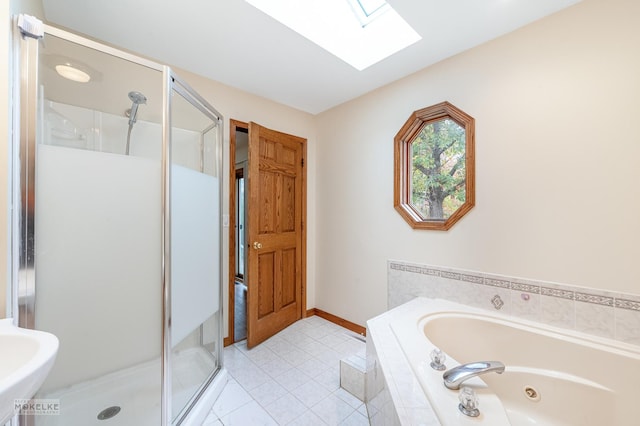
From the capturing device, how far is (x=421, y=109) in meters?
1.98

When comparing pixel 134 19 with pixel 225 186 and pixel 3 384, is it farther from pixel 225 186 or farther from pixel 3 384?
pixel 3 384

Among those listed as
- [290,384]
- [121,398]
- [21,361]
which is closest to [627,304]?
[290,384]

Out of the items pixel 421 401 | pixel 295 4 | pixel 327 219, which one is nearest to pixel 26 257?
pixel 421 401

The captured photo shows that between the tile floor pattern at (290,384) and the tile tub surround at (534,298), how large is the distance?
0.74 meters

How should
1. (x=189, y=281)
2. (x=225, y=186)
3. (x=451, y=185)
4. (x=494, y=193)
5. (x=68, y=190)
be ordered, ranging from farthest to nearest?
(x=225, y=186) < (x=451, y=185) < (x=494, y=193) < (x=189, y=281) < (x=68, y=190)

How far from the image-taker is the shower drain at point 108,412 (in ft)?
4.15

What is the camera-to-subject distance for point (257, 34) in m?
1.61

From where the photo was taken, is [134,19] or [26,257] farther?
[134,19]

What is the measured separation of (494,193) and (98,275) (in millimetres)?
2298

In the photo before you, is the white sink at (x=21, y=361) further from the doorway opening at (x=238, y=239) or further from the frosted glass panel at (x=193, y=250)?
the doorway opening at (x=238, y=239)

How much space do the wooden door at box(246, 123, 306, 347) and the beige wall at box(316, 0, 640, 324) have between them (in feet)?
3.41

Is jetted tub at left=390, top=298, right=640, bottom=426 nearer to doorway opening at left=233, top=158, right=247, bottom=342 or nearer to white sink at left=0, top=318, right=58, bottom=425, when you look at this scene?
white sink at left=0, top=318, right=58, bottom=425

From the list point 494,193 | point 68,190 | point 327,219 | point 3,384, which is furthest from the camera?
point 327,219

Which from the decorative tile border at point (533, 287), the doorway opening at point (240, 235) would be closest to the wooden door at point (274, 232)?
the doorway opening at point (240, 235)
